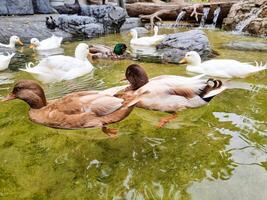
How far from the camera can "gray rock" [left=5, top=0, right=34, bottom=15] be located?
12.9 meters

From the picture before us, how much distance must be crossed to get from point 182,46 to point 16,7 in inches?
345

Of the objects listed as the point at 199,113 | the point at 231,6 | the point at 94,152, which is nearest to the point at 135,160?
the point at 94,152

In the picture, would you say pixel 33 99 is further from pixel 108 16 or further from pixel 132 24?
pixel 132 24

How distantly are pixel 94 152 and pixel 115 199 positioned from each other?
682 mm

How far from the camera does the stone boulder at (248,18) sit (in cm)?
1173

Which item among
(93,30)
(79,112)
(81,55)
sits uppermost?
(79,112)

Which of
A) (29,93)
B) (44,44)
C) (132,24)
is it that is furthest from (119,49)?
(132,24)

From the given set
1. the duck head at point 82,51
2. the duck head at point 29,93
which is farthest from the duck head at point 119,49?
the duck head at point 29,93

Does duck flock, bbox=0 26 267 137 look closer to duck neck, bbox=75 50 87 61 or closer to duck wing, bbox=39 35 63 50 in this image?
duck neck, bbox=75 50 87 61

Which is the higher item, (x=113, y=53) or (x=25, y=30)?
(x=113, y=53)

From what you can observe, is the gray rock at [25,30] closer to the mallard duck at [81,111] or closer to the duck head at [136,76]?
the duck head at [136,76]

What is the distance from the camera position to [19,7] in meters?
13.2

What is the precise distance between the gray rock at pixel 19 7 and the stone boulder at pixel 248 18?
9252mm

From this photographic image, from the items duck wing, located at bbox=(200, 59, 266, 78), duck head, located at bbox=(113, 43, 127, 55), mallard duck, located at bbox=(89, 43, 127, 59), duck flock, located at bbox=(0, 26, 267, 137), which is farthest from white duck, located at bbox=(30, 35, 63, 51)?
duck flock, located at bbox=(0, 26, 267, 137)
